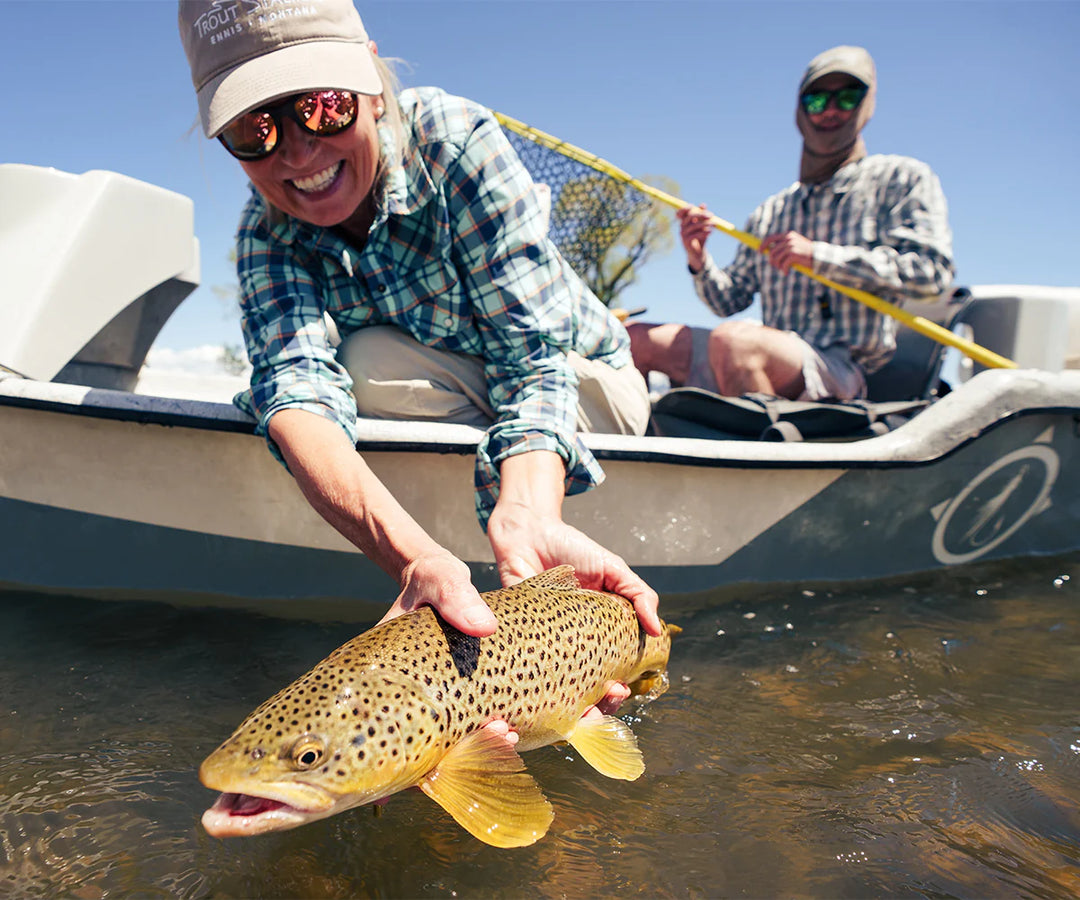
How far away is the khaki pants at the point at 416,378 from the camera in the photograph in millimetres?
3105

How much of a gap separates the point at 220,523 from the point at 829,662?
2650mm

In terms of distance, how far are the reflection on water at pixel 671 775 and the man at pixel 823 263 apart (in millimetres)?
1706

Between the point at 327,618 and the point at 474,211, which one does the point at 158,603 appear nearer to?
the point at 327,618

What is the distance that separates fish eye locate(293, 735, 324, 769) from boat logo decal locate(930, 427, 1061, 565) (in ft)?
12.0

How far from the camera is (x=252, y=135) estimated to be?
2365 mm

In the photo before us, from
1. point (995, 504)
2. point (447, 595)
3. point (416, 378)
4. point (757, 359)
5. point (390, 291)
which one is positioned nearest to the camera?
point (447, 595)

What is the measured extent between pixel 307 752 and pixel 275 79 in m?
1.93

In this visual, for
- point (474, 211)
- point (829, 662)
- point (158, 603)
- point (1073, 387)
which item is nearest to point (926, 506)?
point (1073, 387)

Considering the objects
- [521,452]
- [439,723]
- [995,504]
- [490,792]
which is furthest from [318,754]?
[995,504]

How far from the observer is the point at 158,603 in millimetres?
3383

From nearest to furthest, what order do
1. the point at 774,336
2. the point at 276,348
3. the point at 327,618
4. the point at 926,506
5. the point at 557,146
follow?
the point at 276,348, the point at 327,618, the point at 926,506, the point at 774,336, the point at 557,146

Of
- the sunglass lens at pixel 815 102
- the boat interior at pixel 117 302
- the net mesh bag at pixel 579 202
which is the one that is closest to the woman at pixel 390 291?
the boat interior at pixel 117 302

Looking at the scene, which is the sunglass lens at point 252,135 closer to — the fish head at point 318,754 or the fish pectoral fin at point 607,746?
the fish head at point 318,754

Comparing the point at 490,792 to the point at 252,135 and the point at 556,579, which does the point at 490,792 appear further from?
the point at 252,135
